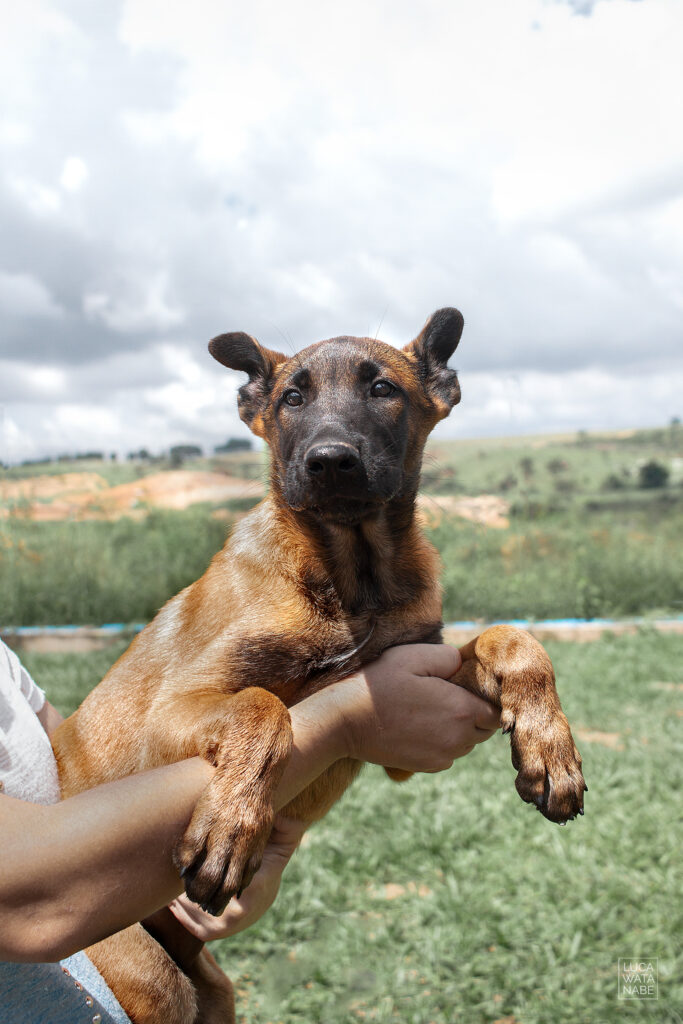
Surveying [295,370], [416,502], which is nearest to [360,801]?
[416,502]

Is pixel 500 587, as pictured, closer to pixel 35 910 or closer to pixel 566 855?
pixel 566 855

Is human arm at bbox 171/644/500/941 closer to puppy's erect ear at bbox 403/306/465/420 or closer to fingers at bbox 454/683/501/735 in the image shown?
fingers at bbox 454/683/501/735

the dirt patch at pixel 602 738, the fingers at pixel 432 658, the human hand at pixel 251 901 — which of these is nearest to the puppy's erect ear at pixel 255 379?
the fingers at pixel 432 658

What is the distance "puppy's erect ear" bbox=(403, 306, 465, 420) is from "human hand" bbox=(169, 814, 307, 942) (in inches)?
60.6

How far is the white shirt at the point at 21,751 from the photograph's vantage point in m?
1.71

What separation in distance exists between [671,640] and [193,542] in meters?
6.18

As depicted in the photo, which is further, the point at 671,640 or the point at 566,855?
the point at 671,640

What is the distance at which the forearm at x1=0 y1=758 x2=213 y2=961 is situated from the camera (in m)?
1.29

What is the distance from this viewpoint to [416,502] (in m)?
2.66

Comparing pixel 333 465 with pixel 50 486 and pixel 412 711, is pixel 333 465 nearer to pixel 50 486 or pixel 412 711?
pixel 412 711

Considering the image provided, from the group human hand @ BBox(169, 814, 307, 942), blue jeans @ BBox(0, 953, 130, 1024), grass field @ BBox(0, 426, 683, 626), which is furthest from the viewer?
grass field @ BBox(0, 426, 683, 626)

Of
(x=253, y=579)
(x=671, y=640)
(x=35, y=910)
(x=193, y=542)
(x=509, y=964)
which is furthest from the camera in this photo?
(x=193, y=542)

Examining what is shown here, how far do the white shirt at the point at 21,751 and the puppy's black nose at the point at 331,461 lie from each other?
0.94m

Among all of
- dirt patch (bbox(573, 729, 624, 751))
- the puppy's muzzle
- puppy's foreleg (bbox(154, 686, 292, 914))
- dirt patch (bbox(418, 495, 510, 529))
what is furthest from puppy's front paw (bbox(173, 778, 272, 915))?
dirt patch (bbox(418, 495, 510, 529))
